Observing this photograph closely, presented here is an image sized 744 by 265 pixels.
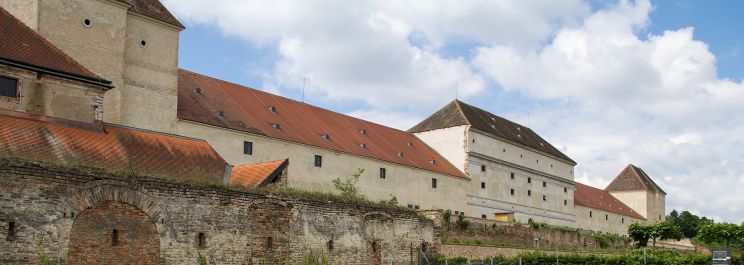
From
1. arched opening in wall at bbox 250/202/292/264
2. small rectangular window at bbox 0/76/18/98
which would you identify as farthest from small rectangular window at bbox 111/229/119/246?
small rectangular window at bbox 0/76/18/98

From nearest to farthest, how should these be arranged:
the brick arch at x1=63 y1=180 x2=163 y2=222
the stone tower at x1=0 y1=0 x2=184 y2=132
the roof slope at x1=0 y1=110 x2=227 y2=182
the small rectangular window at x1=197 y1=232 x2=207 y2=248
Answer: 1. the brick arch at x1=63 y1=180 x2=163 y2=222
2. the roof slope at x1=0 y1=110 x2=227 y2=182
3. the small rectangular window at x1=197 y1=232 x2=207 y2=248
4. the stone tower at x1=0 y1=0 x2=184 y2=132

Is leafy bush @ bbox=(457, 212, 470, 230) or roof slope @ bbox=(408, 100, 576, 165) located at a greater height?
roof slope @ bbox=(408, 100, 576, 165)

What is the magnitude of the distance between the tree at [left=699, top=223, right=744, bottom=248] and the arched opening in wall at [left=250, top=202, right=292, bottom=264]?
132 feet

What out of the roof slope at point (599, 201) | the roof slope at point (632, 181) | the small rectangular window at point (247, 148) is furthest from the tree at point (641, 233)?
the small rectangular window at point (247, 148)

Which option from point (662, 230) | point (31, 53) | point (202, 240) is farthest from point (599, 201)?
point (31, 53)

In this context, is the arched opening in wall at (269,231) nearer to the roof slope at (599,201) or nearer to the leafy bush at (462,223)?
the leafy bush at (462,223)

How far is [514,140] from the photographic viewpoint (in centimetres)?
5834

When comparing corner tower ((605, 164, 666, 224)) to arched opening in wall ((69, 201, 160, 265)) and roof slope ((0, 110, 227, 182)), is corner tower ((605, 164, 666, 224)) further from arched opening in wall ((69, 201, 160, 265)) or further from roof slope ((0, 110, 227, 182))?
arched opening in wall ((69, 201, 160, 265))

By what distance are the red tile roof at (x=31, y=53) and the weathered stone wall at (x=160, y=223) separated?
578 cm

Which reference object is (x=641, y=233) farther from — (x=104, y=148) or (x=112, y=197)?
(x=112, y=197)

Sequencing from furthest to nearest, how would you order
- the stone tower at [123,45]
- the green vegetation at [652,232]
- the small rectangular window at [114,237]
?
the green vegetation at [652,232] < the stone tower at [123,45] < the small rectangular window at [114,237]

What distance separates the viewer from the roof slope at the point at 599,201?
7047 cm

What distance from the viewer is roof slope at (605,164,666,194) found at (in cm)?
8138

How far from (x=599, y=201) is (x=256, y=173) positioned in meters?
56.9
